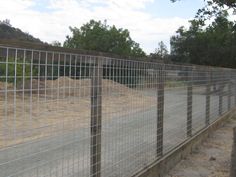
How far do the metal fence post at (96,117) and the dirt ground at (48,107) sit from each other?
80 millimetres

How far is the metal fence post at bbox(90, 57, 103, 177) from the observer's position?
5.46 m

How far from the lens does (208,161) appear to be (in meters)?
9.73

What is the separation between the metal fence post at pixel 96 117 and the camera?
5461mm

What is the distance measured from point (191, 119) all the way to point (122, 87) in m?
4.97

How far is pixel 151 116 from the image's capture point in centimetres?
800

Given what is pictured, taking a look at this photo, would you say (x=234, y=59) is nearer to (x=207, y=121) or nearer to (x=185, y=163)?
(x=207, y=121)

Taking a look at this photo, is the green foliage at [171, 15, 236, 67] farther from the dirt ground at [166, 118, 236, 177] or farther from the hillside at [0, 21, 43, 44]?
the dirt ground at [166, 118, 236, 177]

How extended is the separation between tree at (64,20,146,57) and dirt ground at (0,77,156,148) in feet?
151

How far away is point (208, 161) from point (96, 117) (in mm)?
4705

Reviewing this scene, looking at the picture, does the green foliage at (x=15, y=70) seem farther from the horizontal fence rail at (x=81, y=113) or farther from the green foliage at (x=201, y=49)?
the green foliage at (x=201, y=49)

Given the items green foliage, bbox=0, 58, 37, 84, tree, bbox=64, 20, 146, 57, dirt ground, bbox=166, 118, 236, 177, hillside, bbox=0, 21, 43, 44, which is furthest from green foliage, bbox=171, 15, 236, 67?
green foliage, bbox=0, 58, 37, 84

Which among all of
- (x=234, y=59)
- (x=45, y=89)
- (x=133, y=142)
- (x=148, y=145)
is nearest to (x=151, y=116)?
(x=148, y=145)

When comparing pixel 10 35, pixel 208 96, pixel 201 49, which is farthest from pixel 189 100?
pixel 201 49

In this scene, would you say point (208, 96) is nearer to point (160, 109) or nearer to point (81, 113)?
point (160, 109)
